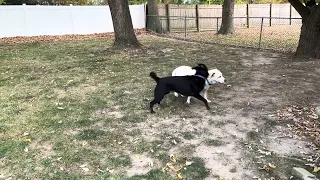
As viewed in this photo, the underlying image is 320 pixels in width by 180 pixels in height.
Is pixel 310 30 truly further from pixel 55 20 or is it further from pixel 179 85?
pixel 55 20

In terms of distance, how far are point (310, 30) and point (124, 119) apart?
631 cm

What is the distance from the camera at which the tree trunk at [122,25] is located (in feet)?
33.9

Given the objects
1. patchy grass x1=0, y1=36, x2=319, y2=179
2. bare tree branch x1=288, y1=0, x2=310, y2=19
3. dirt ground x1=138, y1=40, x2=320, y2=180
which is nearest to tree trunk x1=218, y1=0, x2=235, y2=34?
bare tree branch x1=288, y1=0, x2=310, y2=19

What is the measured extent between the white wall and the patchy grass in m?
6.95

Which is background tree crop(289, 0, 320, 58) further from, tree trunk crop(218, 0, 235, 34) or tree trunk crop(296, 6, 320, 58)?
tree trunk crop(218, 0, 235, 34)

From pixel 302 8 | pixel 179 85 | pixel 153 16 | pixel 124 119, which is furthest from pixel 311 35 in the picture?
pixel 153 16

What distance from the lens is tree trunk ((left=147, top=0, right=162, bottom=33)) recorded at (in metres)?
17.5

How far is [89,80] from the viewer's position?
6918mm

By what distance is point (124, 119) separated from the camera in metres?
4.73

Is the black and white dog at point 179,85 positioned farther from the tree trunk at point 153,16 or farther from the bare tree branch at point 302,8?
the tree trunk at point 153,16

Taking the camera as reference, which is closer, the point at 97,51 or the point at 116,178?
the point at 116,178

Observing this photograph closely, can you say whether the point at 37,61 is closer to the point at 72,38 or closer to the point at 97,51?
the point at 97,51

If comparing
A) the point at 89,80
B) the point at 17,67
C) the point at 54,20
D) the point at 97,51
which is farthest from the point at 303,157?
the point at 54,20

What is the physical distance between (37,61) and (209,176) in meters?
7.43
